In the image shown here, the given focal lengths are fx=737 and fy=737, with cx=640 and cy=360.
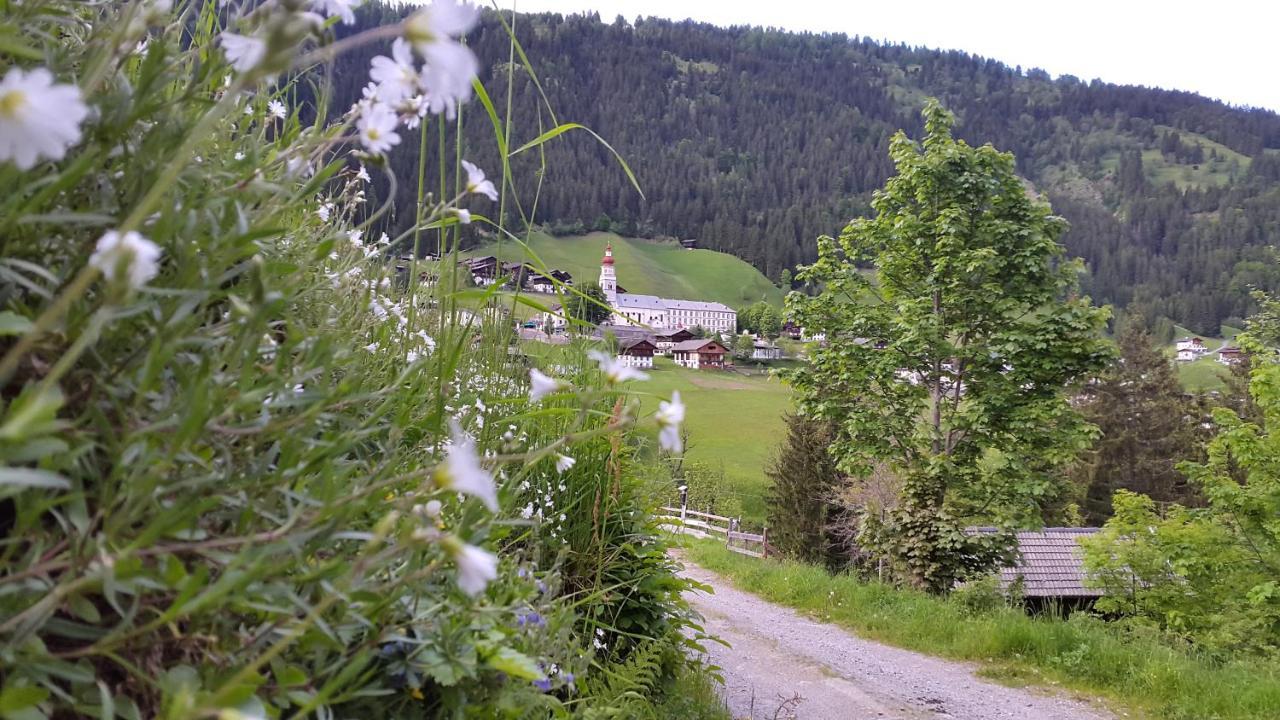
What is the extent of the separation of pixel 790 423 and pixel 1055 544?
935 centimetres

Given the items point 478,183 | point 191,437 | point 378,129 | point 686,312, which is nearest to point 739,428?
point 686,312

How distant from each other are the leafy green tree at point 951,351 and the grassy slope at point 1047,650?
10.2 feet

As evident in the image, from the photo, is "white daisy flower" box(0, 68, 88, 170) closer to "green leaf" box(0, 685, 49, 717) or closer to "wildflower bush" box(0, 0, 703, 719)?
"wildflower bush" box(0, 0, 703, 719)

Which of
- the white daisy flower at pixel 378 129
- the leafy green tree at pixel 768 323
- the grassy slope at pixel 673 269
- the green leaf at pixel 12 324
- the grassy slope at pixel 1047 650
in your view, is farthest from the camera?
the grassy slope at pixel 673 269

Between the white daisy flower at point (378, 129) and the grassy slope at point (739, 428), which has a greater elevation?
the white daisy flower at point (378, 129)

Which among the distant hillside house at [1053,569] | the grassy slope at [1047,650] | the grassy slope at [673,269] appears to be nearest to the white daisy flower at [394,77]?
the grassy slope at [1047,650]

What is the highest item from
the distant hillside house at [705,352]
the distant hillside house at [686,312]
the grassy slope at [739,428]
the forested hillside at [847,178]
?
the forested hillside at [847,178]

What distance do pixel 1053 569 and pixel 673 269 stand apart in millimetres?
106372

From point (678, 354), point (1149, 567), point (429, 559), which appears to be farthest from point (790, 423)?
point (678, 354)

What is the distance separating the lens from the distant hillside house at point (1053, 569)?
20.7 m

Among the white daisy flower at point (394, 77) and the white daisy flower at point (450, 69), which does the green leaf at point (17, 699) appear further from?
the white daisy flower at point (394, 77)

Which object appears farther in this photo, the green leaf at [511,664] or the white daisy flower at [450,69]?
the green leaf at [511,664]

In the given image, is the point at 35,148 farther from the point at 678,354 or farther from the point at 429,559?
the point at 678,354

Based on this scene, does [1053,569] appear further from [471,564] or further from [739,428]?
[739,428]
